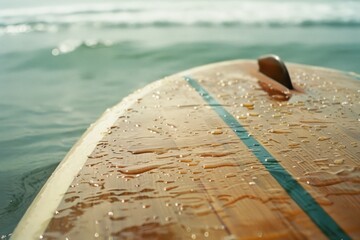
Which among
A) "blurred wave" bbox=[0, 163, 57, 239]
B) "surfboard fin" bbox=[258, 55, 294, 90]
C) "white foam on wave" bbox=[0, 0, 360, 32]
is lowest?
"blurred wave" bbox=[0, 163, 57, 239]

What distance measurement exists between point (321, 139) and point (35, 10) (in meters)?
12.2

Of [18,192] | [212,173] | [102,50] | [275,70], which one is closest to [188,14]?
[102,50]

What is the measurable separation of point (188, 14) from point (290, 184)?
9.98 meters

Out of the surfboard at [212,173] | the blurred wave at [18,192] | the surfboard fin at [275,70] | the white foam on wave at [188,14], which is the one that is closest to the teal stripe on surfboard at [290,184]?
the surfboard at [212,173]

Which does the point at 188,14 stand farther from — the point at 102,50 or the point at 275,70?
the point at 275,70

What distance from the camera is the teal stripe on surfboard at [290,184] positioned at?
1204mm

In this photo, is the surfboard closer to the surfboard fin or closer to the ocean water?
the surfboard fin

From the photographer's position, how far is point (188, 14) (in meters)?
11.0

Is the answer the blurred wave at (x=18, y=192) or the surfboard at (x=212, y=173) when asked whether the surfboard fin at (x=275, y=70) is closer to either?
the surfboard at (x=212, y=173)

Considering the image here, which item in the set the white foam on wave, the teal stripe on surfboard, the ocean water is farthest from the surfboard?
the white foam on wave

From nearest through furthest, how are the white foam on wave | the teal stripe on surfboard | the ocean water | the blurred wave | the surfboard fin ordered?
the teal stripe on surfboard → the blurred wave → the surfboard fin → the ocean water → the white foam on wave

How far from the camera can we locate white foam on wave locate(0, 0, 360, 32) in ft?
32.1

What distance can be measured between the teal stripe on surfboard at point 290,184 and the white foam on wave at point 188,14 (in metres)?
8.00

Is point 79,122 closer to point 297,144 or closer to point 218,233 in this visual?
point 297,144
